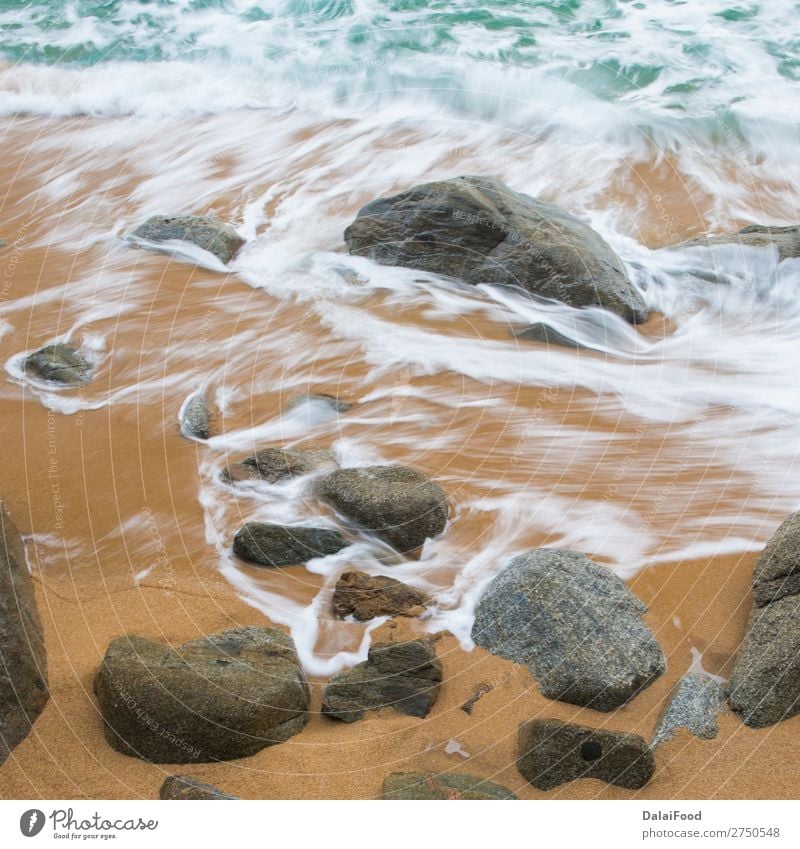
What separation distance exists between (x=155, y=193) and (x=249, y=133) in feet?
7.23

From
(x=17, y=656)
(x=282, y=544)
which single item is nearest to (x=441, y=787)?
(x=282, y=544)

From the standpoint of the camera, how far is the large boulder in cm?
500

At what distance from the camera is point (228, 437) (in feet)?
25.3

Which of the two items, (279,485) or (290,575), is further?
(279,485)

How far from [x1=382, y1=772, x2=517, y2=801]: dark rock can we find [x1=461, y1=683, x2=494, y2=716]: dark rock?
0.49 m

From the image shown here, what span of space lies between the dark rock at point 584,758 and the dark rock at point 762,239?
23.4ft

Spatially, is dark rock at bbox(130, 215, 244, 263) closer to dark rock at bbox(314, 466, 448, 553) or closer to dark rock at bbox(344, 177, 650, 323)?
dark rock at bbox(344, 177, 650, 323)

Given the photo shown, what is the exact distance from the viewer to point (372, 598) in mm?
6016

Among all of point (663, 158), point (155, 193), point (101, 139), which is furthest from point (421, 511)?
point (101, 139)

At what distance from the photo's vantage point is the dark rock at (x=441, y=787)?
4594mm

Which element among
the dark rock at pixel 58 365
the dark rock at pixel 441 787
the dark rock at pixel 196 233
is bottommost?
the dark rock at pixel 441 787

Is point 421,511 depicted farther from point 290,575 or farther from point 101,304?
point 101,304

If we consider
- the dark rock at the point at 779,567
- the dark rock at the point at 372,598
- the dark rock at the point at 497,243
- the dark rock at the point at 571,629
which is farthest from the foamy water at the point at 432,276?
the dark rock at the point at 779,567

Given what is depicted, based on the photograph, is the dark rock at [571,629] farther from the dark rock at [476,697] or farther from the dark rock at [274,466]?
the dark rock at [274,466]
